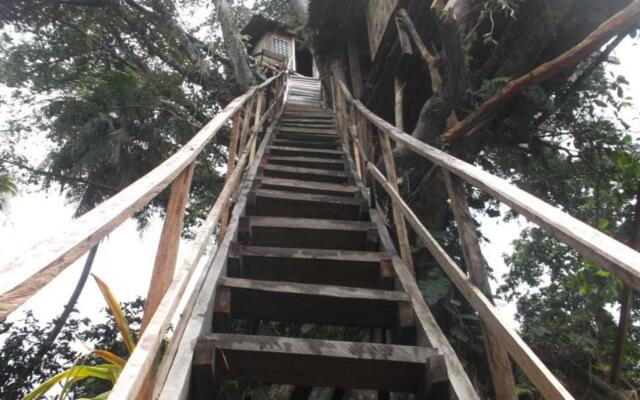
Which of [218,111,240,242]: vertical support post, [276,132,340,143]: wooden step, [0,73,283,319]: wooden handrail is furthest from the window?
[0,73,283,319]: wooden handrail

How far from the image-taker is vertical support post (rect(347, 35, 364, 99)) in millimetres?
8445

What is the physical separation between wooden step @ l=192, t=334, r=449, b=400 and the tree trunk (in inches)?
227

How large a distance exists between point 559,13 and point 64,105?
20.6 feet

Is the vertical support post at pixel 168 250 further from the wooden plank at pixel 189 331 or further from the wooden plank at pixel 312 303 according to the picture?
the wooden plank at pixel 312 303

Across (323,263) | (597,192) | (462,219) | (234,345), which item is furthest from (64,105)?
(597,192)

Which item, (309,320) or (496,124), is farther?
(496,124)

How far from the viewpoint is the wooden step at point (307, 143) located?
5543 millimetres

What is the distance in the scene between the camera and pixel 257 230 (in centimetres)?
277

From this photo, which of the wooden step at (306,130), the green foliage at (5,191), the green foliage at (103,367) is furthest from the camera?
the wooden step at (306,130)

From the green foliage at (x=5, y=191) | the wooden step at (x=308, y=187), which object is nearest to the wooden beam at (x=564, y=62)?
the wooden step at (x=308, y=187)

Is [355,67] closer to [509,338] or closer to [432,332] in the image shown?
[432,332]

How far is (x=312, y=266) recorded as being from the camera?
2.38 metres

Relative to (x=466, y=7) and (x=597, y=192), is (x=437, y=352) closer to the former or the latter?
(x=466, y=7)

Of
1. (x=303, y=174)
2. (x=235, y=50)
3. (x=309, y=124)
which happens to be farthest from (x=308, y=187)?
(x=235, y=50)
